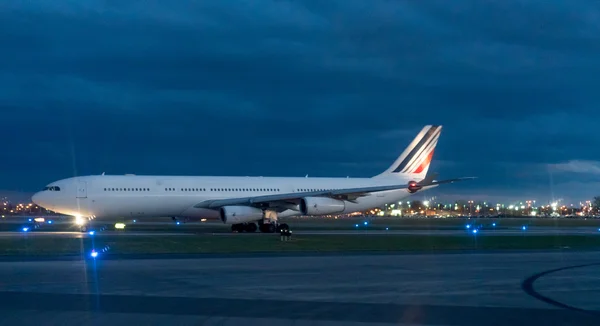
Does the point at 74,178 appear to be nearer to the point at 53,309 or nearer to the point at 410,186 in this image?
the point at 410,186

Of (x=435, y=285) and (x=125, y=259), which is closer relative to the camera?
(x=435, y=285)

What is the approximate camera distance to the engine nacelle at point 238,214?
50.2 meters

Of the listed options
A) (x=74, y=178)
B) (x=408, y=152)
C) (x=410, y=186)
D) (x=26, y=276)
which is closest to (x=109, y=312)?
(x=26, y=276)

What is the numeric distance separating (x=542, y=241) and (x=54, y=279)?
2926 centimetres

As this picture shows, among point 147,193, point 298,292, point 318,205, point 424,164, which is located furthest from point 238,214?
point 298,292

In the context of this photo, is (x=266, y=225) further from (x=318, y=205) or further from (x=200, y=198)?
(x=200, y=198)

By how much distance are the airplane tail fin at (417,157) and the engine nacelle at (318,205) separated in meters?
11.9

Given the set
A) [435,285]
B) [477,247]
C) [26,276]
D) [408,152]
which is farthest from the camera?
[408,152]

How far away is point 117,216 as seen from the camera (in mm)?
Answer: 51781

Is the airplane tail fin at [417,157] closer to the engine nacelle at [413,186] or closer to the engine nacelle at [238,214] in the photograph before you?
the engine nacelle at [413,186]

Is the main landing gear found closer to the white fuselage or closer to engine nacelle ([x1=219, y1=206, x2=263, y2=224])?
engine nacelle ([x1=219, y1=206, x2=263, y2=224])

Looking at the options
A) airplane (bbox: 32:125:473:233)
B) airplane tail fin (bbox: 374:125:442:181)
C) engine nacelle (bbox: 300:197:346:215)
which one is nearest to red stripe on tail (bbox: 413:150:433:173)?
airplane tail fin (bbox: 374:125:442:181)

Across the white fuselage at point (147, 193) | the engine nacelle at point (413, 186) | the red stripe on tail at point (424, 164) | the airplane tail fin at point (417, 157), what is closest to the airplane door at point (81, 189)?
the white fuselage at point (147, 193)

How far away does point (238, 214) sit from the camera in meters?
50.3
